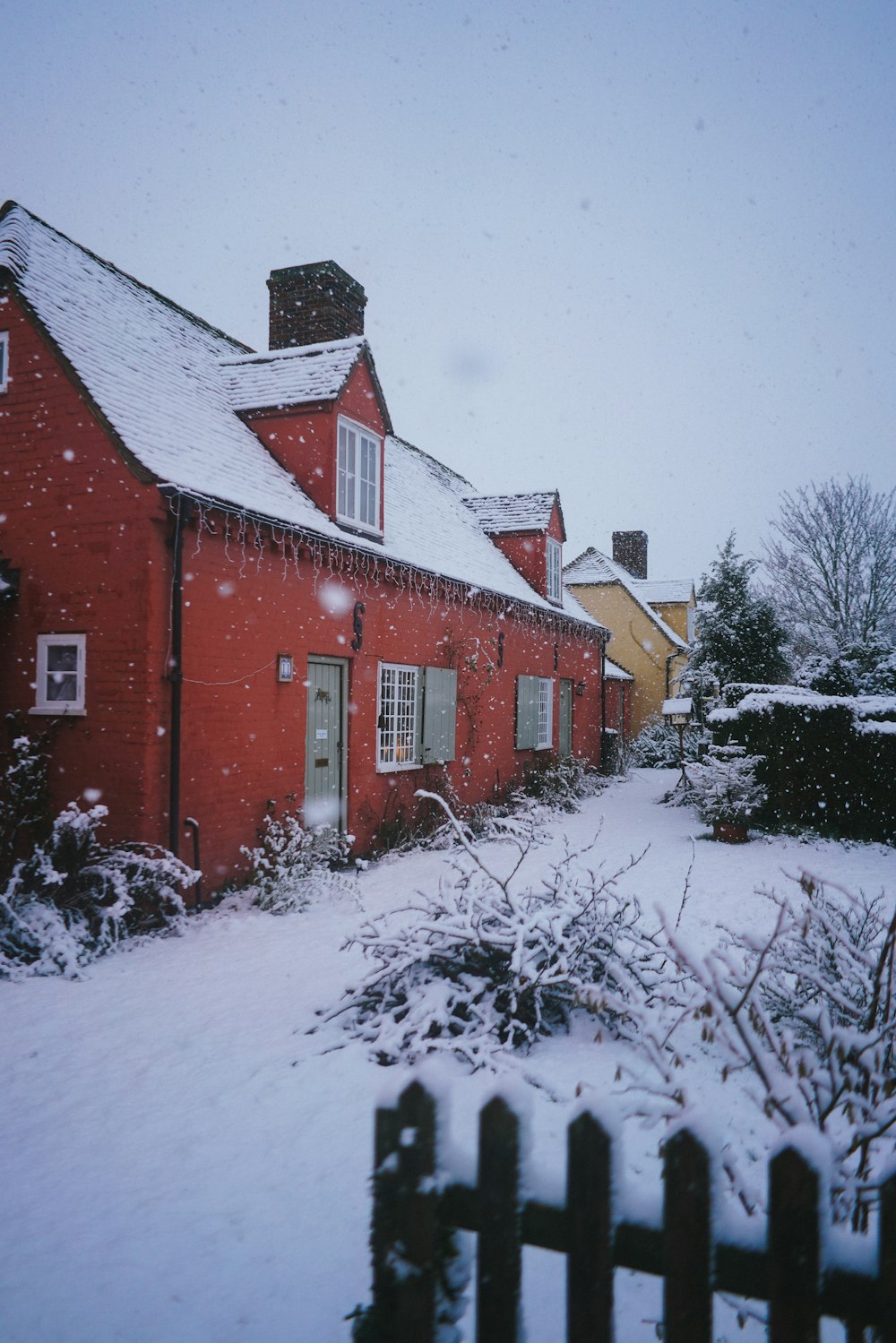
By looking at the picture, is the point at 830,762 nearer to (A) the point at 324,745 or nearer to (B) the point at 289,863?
(A) the point at 324,745

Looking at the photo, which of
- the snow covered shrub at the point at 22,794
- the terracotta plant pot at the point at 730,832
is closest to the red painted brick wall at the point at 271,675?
the snow covered shrub at the point at 22,794

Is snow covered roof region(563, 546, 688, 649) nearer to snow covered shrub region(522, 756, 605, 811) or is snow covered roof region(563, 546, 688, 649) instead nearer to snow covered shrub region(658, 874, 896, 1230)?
snow covered shrub region(522, 756, 605, 811)

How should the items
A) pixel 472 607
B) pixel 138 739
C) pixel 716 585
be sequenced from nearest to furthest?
pixel 138 739 → pixel 472 607 → pixel 716 585

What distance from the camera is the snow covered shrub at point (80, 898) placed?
18.4 feet

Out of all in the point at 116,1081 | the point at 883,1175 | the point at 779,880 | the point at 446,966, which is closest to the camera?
the point at 883,1175

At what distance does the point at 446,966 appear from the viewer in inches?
173

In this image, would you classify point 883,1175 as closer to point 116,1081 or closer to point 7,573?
point 116,1081

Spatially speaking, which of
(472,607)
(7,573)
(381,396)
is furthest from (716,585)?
(7,573)

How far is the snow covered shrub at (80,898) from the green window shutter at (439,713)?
507 cm

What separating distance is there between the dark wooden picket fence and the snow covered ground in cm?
6

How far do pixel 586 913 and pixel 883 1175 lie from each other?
316cm

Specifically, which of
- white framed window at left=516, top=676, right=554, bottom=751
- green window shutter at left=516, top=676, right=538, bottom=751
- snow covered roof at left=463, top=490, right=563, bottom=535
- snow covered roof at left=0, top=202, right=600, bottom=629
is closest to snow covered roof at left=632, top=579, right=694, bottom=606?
snow covered roof at left=463, top=490, right=563, bottom=535

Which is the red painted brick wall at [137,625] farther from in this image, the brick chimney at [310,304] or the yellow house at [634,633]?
the yellow house at [634,633]

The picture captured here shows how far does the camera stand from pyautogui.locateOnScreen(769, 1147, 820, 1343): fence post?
1327 mm
